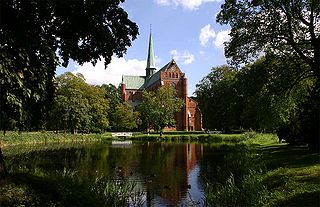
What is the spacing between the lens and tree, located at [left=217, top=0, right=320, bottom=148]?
2005 cm

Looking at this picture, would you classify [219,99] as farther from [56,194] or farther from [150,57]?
[56,194]

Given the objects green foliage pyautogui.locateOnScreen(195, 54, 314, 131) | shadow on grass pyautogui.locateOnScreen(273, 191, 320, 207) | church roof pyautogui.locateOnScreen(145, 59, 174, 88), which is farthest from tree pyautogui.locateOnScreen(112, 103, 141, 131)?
shadow on grass pyautogui.locateOnScreen(273, 191, 320, 207)

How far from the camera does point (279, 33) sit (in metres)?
20.7

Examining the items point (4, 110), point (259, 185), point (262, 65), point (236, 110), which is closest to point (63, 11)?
point (4, 110)

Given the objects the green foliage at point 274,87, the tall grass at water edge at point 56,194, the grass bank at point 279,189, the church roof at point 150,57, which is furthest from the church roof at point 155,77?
the tall grass at water edge at point 56,194

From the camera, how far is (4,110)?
10523mm

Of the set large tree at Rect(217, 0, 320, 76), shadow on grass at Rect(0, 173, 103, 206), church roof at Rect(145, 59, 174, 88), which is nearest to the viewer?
shadow on grass at Rect(0, 173, 103, 206)

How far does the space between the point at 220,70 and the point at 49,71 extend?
2711 inches

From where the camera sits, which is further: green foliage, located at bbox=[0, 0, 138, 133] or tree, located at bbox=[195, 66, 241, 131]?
tree, located at bbox=[195, 66, 241, 131]

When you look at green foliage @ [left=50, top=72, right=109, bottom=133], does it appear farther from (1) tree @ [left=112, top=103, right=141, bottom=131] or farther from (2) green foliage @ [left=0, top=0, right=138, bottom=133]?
(2) green foliage @ [left=0, top=0, right=138, bottom=133]

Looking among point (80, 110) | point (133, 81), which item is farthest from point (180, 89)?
point (80, 110)

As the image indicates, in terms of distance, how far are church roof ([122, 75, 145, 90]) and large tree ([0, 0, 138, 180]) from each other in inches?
4082

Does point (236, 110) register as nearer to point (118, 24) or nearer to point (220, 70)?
point (220, 70)

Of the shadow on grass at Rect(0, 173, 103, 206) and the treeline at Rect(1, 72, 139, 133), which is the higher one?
the treeline at Rect(1, 72, 139, 133)
